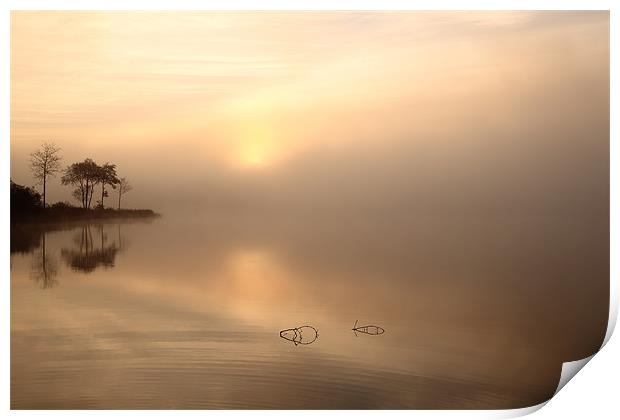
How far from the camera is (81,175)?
9.12 ft

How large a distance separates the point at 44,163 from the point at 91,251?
15.8 inches

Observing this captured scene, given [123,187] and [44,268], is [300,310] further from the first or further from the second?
[44,268]

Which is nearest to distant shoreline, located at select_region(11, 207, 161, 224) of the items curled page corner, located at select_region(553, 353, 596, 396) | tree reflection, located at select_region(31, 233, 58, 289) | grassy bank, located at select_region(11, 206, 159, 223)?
grassy bank, located at select_region(11, 206, 159, 223)

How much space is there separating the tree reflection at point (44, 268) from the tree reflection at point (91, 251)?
0.19 ft

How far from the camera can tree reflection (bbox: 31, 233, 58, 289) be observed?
9.07ft

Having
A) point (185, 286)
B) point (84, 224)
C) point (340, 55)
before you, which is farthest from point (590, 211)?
point (84, 224)

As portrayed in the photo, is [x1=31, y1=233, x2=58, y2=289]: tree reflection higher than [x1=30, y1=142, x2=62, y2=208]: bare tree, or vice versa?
[x1=30, y1=142, x2=62, y2=208]: bare tree

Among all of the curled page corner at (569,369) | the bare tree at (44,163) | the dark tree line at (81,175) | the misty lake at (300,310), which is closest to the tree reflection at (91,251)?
the misty lake at (300,310)

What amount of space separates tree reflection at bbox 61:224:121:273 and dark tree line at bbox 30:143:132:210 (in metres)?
0.11

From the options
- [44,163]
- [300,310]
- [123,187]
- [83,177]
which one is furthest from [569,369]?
[44,163]

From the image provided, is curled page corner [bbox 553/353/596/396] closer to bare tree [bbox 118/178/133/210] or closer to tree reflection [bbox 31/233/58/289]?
bare tree [bbox 118/178/133/210]

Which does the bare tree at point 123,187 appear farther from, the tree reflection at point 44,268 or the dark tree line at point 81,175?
the tree reflection at point 44,268

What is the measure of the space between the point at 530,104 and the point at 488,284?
0.77 m
